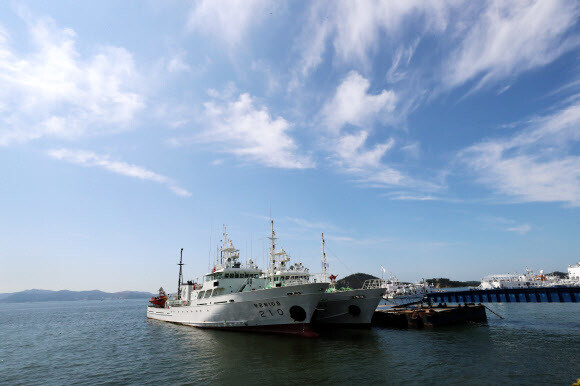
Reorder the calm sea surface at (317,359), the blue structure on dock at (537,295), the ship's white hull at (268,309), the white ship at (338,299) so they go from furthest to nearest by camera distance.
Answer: the blue structure on dock at (537,295), the white ship at (338,299), the ship's white hull at (268,309), the calm sea surface at (317,359)

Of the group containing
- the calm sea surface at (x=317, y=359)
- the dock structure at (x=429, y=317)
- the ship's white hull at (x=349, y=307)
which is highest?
the ship's white hull at (x=349, y=307)

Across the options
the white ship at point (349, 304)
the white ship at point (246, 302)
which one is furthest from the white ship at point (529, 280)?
the white ship at point (246, 302)

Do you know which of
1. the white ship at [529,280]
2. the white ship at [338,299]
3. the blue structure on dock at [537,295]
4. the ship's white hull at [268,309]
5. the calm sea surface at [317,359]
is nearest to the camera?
the calm sea surface at [317,359]

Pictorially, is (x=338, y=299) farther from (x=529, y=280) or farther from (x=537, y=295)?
(x=529, y=280)

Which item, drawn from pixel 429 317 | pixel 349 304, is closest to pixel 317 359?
pixel 349 304

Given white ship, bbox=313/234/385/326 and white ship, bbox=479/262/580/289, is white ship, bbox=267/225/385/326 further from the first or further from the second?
white ship, bbox=479/262/580/289

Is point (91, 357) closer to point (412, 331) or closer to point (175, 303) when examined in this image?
point (175, 303)

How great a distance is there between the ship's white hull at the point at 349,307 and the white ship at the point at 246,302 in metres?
7.10

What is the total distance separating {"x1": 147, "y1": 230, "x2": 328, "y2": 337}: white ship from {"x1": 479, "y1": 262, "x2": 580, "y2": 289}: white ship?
91.0 m

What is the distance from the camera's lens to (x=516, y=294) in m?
64.3

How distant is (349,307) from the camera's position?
34.3m

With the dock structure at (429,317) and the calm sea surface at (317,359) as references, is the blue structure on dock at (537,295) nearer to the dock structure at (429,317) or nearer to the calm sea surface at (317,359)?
the calm sea surface at (317,359)

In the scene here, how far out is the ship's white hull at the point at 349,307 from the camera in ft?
109

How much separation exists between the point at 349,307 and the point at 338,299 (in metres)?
1.60
